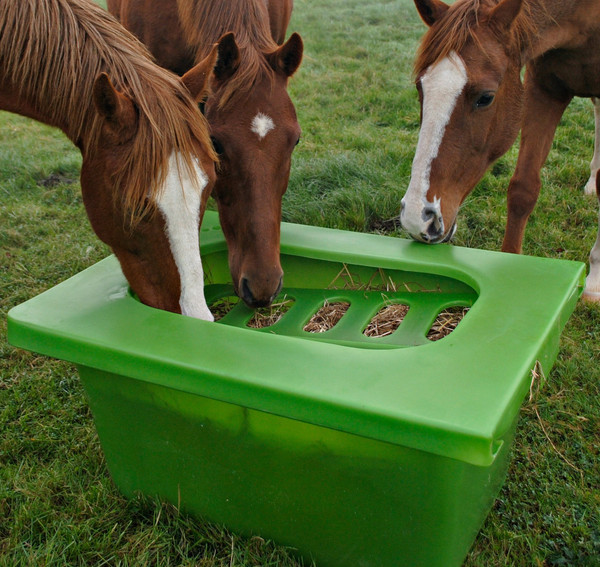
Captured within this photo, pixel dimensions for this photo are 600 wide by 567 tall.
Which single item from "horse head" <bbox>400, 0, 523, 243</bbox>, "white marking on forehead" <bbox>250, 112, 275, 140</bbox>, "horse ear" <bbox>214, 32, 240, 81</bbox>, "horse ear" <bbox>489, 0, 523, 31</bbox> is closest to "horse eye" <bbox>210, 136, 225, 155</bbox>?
"white marking on forehead" <bbox>250, 112, 275, 140</bbox>

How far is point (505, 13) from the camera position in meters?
2.39

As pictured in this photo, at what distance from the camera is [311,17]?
31.6ft

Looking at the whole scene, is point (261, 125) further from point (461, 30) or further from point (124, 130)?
Answer: point (461, 30)

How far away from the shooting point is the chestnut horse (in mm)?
1695

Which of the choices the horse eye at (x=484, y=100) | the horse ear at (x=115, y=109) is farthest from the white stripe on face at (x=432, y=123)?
the horse ear at (x=115, y=109)

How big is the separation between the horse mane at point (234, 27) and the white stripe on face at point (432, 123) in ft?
2.11

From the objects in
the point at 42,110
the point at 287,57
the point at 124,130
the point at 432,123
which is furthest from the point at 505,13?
the point at 42,110

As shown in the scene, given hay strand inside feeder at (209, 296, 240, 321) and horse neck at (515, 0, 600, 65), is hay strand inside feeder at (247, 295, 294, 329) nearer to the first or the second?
hay strand inside feeder at (209, 296, 240, 321)

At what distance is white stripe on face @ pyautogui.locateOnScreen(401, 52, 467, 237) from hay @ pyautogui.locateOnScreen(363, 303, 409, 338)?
30 centimetres

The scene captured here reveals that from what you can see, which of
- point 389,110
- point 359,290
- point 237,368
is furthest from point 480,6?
point 389,110

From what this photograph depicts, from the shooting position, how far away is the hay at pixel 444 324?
208 cm

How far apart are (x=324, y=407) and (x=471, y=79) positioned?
160 cm

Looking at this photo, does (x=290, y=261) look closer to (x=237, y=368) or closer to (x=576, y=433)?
(x=237, y=368)

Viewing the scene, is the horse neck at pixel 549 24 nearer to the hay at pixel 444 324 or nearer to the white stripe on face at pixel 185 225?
the hay at pixel 444 324
